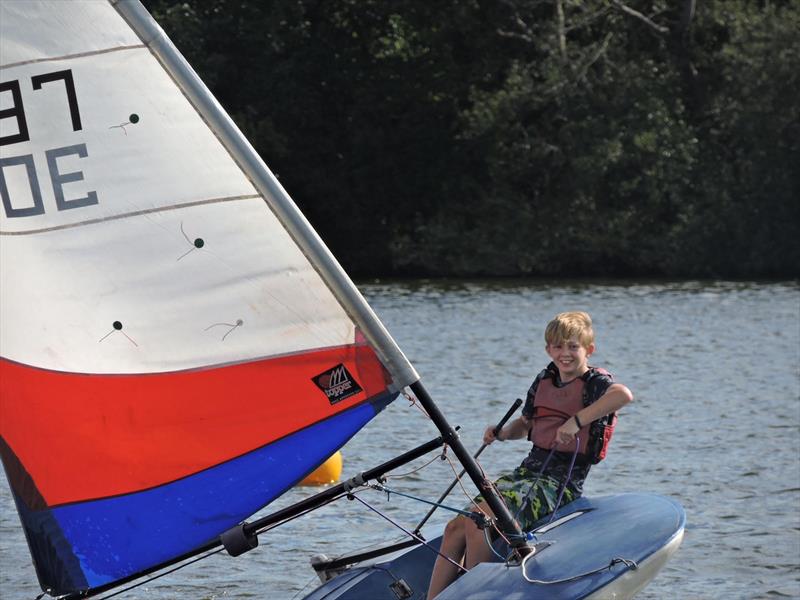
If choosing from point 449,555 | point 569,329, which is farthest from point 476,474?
point 569,329

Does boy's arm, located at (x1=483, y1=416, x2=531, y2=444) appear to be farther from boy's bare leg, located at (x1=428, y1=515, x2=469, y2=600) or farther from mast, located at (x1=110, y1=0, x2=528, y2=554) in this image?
mast, located at (x1=110, y1=0, x2=528, y2=554)

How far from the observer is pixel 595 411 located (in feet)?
19.5

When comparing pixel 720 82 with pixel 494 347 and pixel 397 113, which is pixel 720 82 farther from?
pixel 494 347

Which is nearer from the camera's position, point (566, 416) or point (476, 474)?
point (476, 474)

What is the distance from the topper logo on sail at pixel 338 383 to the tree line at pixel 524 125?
Answer: 2843 cm

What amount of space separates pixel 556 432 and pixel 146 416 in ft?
5.16

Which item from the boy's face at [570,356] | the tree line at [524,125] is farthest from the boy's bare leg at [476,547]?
the tree line at [524,125]

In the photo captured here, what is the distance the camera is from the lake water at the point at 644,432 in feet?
27.8

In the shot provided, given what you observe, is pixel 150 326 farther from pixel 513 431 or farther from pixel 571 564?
pixel 571 564

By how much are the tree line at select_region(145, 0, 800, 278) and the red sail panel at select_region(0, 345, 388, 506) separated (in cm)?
2845

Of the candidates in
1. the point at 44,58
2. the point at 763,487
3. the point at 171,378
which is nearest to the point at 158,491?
the point at 171,378

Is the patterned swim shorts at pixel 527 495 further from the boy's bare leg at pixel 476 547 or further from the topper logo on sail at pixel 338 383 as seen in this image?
the topper logo on sail at pixel 338 383

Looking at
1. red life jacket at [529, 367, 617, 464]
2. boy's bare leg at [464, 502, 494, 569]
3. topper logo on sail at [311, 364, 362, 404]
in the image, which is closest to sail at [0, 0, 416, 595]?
topper logo on sail at [311, 364, 362, 404]

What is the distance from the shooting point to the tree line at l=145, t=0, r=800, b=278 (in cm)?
3378
